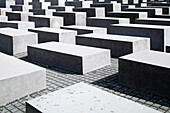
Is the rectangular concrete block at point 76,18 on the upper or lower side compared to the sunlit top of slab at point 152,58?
upper

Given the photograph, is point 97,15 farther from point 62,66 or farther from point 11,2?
point 11,2

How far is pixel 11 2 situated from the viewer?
77.9 feet

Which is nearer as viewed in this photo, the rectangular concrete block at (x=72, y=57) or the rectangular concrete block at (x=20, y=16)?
the rectangular concrete block at (x=72, y=57)

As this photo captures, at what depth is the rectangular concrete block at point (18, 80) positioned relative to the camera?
5.95 m

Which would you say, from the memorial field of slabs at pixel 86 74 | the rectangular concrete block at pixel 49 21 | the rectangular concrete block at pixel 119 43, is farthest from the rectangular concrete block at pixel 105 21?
the rectangular concrete block at pixel 119 43

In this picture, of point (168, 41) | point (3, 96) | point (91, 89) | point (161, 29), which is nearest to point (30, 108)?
point (91, 89)

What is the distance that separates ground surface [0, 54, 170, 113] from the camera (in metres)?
5.69

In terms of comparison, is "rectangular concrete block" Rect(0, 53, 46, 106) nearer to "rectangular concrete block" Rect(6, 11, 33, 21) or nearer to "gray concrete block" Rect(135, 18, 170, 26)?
"gray concrete block" Rect(135, 18, 170, 26)

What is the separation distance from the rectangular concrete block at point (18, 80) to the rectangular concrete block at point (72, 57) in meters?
1.68

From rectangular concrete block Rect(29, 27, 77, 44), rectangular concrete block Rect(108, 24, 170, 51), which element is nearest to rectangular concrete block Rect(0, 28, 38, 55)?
rectangular concrete block Rect(29, 27, 77, 44)

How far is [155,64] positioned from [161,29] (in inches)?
195

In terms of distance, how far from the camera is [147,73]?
20.9ft

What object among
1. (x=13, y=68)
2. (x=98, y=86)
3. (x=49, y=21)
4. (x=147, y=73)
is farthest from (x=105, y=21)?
(x=13, y=68)

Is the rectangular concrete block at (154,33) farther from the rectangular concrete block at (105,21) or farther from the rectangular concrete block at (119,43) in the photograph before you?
the rectangular concrete block at (105,21)
